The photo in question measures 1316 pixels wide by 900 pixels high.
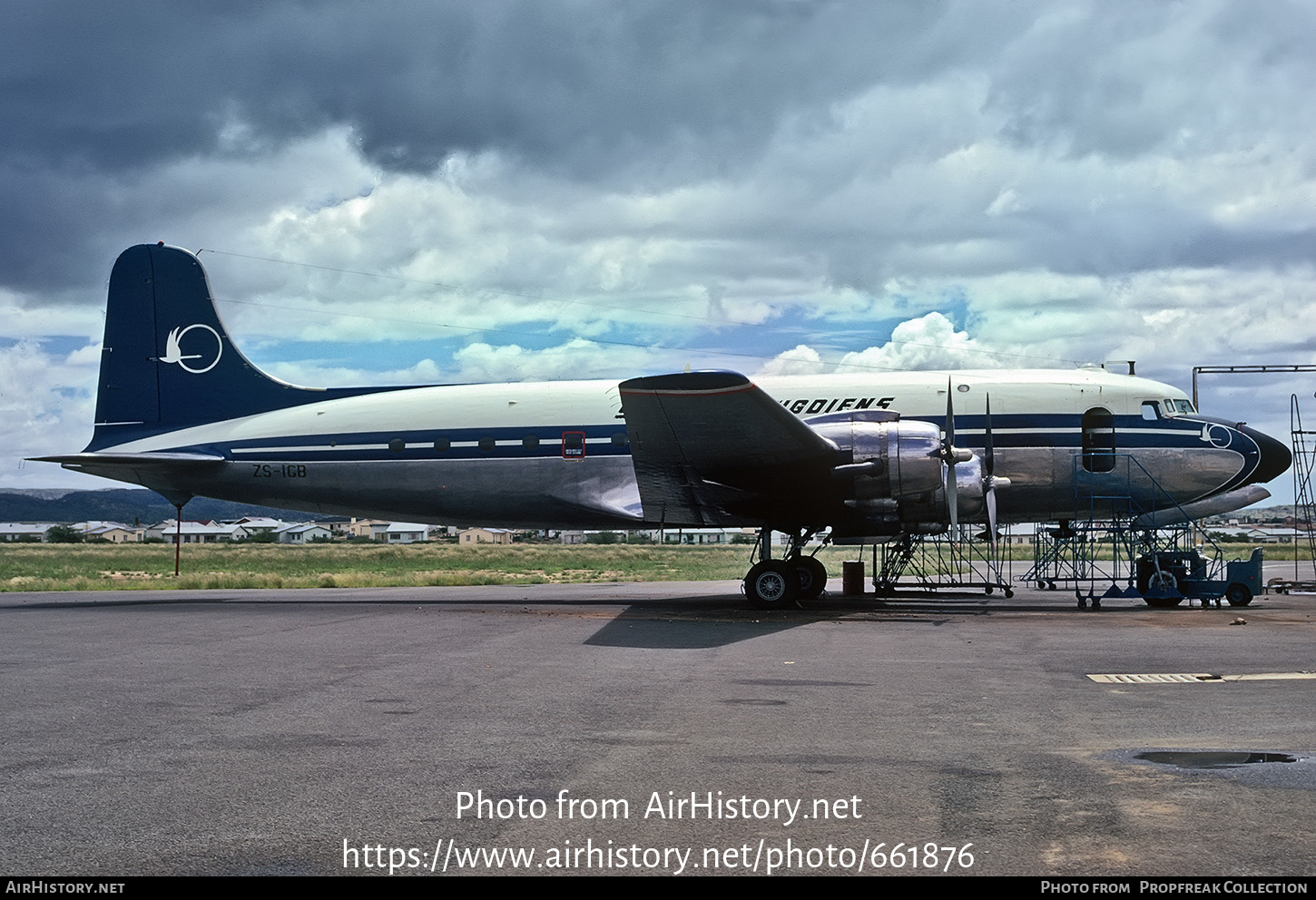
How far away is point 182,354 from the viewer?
25.7 meters

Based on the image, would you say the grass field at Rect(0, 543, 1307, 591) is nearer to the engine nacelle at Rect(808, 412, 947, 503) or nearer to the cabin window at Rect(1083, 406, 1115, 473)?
the engine nacelle at Rect(808, 412, 947, 503)

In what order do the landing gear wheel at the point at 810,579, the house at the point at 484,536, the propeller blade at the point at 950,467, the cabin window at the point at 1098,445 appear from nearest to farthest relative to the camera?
the propeller blade at the point at 950,467
the cabin window at the point at 1098,445
the landing gear wheel at the point at 810,579
the house at the point at 484,536

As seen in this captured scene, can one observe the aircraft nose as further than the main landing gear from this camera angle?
Yes

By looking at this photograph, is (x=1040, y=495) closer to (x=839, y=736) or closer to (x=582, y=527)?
(x=582, y=527)

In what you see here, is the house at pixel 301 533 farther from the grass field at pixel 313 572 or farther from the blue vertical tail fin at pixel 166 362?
the blue vertical tail fin at pixel 166 362

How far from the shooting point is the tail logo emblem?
2569cm

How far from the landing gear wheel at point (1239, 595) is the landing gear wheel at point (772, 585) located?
9.34 metres

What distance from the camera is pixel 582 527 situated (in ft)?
77.3

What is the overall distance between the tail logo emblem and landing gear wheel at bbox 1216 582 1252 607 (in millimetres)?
23275

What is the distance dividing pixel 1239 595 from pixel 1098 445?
4.46 metres

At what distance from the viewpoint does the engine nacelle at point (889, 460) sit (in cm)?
1953

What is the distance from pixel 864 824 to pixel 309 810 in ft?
9.82

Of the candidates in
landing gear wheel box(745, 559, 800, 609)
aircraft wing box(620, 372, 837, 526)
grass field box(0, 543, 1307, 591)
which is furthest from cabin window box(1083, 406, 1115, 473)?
grass field box(0, 543, 1307, 591)

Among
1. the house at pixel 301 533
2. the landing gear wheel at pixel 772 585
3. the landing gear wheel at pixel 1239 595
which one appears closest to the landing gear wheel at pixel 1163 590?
the landing gear wheel at pixel 1239 595
